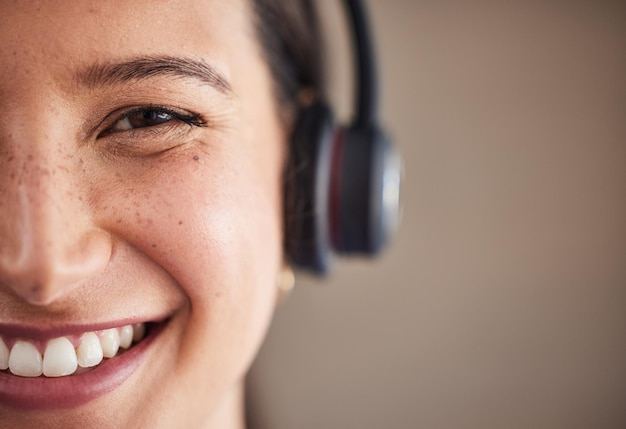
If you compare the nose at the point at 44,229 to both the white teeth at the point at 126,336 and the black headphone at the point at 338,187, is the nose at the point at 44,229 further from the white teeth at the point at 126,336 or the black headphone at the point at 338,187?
the black headphone at the point at 338,187

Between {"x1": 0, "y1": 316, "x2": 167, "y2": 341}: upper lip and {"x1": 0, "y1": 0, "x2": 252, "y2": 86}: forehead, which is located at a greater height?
{"x1": 0, "y1": 0, "x2": 252, "y2": 86}: forehead

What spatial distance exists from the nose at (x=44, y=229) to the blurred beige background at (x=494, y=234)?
0.80 meters

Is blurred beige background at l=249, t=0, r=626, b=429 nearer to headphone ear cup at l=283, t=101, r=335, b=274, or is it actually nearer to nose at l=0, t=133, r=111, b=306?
headphone ear cup at l=283, t=101, r=335, b=274

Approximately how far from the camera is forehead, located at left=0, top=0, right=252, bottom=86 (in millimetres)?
764

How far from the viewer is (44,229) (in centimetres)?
74

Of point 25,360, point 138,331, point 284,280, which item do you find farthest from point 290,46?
point 25,360

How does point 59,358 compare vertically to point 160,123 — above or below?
below

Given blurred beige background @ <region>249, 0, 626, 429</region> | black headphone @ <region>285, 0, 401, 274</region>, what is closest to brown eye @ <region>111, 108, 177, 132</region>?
black headphone @ <region>285, 0, 401, 274</region>

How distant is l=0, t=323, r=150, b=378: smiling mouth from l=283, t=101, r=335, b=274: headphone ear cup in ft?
1.00

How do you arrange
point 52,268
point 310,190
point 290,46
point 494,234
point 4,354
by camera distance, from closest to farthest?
1. point 52,268
2. point 4,354
3. point 310,190
4. point 290,46
5. point 494,234

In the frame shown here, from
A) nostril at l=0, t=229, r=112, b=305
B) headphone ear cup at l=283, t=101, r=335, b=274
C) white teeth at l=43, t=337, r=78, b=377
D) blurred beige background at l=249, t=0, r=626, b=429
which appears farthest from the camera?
blurred beige background at l=249, t=0, r=626, b=429

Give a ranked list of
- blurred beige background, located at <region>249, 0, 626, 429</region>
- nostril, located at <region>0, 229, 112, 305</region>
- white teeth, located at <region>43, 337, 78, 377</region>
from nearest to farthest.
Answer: nostril, located at <region>0, 229, 112, 305</region> < white teeth, located at <region>43, 337, 78, 377</region> < blurred beige background, located at <region>249, 0, 626, 429</region>

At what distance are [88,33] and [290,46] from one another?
1.32 ft

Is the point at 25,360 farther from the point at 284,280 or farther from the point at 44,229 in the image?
the point at 284,280
